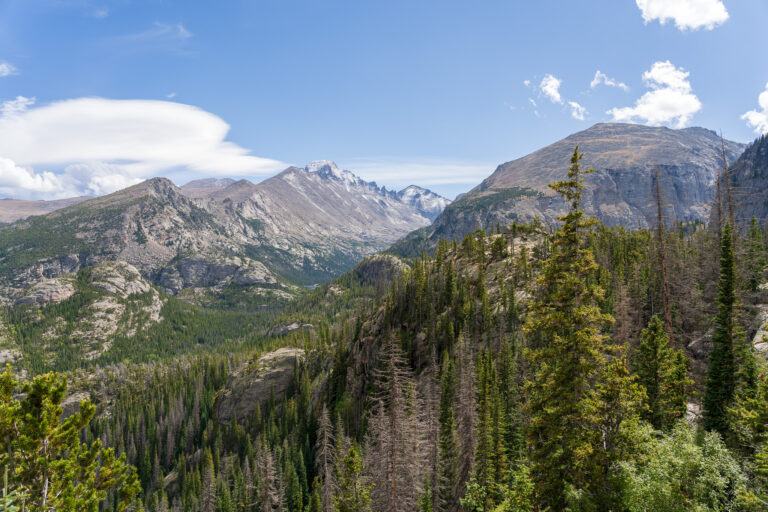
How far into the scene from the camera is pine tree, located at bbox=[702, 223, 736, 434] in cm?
2720

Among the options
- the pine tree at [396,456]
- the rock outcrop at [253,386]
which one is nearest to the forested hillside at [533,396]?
the pine tree at [396,456]

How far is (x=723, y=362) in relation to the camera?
2814cm

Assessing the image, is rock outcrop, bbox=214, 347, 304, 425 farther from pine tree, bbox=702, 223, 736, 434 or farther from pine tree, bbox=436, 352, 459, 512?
pine tree, bbox=702, 223, 736, 434

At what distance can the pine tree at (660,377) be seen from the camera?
30.2 meters

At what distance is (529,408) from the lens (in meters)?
21.0

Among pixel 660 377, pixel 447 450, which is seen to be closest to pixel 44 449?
pixel 660 377

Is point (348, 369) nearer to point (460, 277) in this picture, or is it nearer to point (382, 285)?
point (460, 277)

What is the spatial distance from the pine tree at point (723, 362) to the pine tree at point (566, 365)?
14847 mm

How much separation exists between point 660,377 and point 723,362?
4.80m

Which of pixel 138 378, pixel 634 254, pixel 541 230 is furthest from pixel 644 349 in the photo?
pixel 138 378

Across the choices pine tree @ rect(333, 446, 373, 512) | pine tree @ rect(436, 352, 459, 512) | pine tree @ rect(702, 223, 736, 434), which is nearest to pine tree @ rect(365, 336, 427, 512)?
pine tree @ rect(333, 446, 373, 512)

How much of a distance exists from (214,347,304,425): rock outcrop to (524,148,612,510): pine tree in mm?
130144

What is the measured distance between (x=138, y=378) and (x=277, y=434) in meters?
128

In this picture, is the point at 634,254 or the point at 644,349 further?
the point at 634,254
